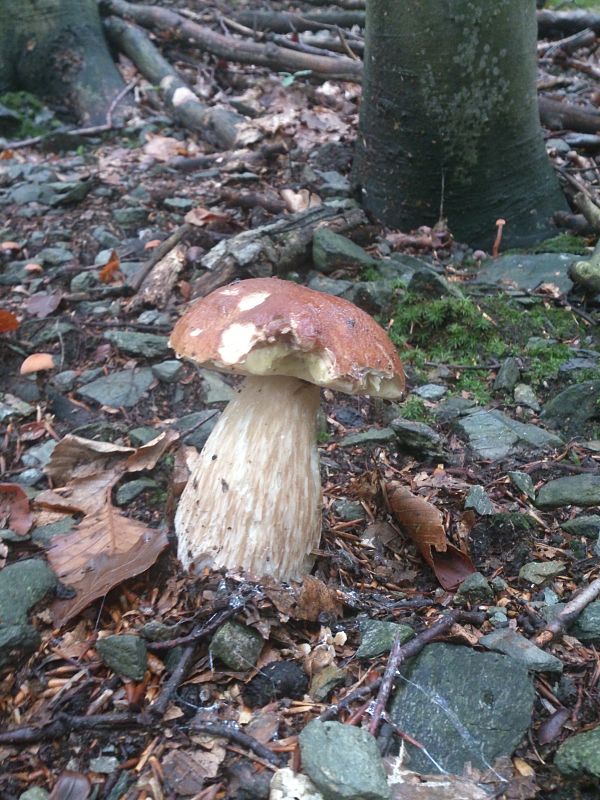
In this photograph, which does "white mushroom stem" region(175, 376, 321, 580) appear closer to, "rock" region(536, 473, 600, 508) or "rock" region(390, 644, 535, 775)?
"rock" region(390, 644, 535, 775)

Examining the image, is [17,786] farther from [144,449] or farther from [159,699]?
[144,449]

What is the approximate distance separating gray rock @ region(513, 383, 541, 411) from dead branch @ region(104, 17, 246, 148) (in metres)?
4.04

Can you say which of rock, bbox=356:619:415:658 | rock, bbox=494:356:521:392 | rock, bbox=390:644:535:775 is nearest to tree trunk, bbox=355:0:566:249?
rock, bbox=494:356:521:392

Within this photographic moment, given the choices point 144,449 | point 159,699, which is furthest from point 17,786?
point 144,449

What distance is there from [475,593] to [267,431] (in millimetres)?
900

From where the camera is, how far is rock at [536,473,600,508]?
110 inches

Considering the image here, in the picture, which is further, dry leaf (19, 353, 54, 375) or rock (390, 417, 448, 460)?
dry leaf (19, 353, 54, 375)

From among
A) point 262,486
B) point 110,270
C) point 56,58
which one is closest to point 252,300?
point 262,486

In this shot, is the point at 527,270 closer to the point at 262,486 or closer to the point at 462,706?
the point at 262,486

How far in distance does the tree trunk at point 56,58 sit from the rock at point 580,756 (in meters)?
7.47

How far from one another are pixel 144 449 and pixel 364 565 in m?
1.15

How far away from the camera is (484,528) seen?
266 cm

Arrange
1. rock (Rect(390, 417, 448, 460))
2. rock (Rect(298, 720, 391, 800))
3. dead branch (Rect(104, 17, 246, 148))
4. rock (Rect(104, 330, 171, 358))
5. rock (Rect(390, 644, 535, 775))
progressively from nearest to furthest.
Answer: rock (Rect(298, 720, 391, 800))
rock (Rect(390, 644, 535, 775))
rock (Rect(390, 417, 448, 460))
rock (Rect(104, 330, 171, 358))
dead branch (Rect(104, 17, 246, 148))

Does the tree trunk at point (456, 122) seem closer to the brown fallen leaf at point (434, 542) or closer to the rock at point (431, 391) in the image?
the rock at point (431, 391)
